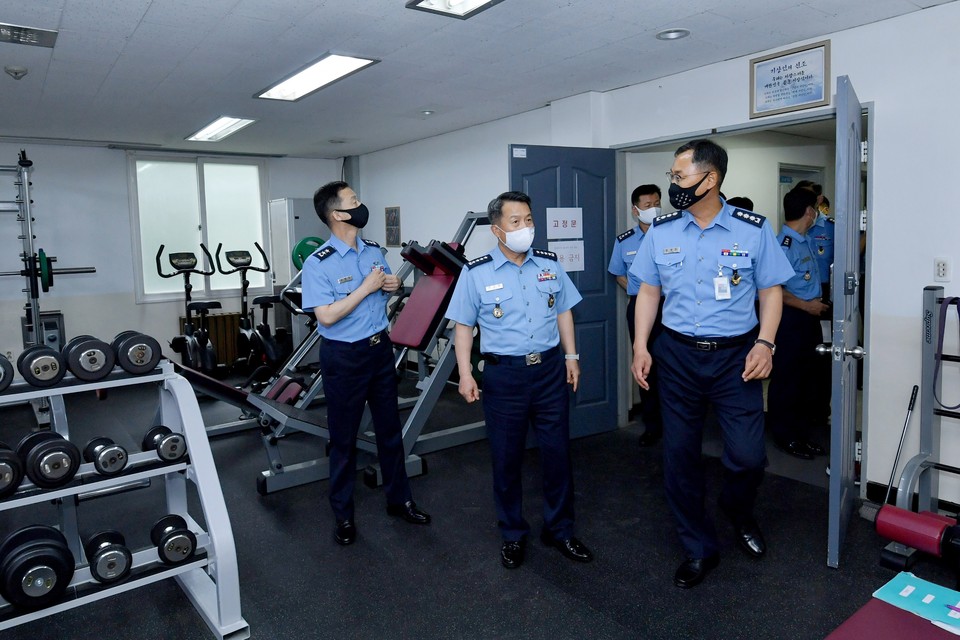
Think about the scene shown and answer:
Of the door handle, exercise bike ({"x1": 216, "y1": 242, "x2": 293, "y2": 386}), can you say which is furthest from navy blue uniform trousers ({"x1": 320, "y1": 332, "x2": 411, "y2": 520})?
exercise bike ({"x1": 216, "y1": 242, "x2": 293, "y2": 386})

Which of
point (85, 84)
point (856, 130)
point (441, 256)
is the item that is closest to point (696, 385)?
point (856, 130)

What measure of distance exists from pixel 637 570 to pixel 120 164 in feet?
24.5

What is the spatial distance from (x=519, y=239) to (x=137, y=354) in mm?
1681

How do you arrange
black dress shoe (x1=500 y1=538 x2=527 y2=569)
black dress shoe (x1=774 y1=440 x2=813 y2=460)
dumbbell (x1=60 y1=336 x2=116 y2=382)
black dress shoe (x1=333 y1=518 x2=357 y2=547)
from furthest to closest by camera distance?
black dress shoe (x1=774 y1=440 x2=813 y2=460), black dress shoe (x1=333 y1=518 x2=357 y2=547), black dress shoe (x1=500 y1=538 x2=527 y2=569), dumbbell (x1=60 y1=336 x2=116 y2=382)

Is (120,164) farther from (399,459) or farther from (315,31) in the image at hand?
(399,459)

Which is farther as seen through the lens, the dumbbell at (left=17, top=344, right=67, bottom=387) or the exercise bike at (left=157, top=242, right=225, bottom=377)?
the exercise bike at (left=157, top=242, right=225, bottom=377)

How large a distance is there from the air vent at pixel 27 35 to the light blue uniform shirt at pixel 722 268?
11.4ft

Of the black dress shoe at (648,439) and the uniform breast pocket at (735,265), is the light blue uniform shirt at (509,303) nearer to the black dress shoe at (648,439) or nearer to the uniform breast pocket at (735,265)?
the uniform breast pocket at (735,265)

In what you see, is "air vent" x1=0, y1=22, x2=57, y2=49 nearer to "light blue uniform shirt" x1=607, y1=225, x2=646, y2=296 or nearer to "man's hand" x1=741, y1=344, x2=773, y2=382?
"light blue uniform shirt" x1=607, y1=225, x2=646, y2=296

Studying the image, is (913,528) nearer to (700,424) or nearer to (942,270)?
(700,424)

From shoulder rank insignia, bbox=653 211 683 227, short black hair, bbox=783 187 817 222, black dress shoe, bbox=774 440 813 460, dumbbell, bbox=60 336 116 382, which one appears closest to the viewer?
dumbbell, bbox=60 336 116 382

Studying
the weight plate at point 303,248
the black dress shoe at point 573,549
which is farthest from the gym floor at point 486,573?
the weight plate at point 303,248

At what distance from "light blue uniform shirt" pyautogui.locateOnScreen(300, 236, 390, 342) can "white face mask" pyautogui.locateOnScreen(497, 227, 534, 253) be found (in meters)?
0.84

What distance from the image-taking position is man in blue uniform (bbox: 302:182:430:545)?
10.8ft
